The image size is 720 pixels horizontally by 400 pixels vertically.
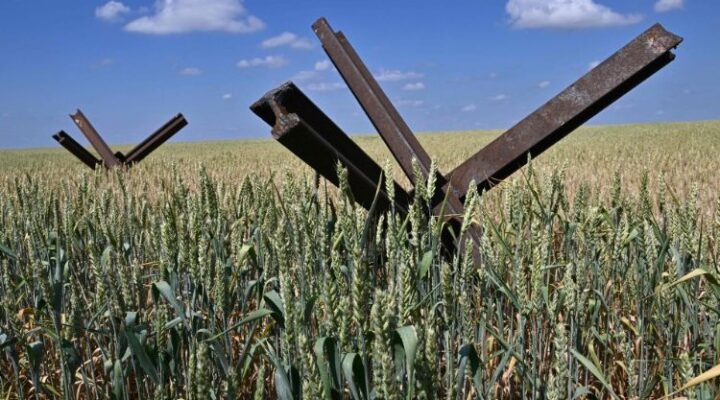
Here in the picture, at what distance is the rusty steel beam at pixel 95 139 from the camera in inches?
313

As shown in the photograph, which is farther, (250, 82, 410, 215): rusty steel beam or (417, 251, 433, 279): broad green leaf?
(250, 82, 410, 215): rusty steel beam

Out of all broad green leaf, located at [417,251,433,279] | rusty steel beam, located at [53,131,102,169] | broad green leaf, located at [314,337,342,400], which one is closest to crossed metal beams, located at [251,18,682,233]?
broad green leaf, located at [417,251,433,279]

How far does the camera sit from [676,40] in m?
2.35

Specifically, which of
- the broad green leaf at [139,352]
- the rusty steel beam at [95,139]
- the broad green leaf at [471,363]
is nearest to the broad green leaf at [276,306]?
the broad green leaf at [139,352]

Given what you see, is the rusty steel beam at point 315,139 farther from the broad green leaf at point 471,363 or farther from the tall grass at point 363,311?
the broad green leaf at point 471,363

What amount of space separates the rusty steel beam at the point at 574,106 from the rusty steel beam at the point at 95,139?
6010 millimetres

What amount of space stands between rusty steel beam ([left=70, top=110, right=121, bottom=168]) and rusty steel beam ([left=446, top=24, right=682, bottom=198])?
6.01 metres

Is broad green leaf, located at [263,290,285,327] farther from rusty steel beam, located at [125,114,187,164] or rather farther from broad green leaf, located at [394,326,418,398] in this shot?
rusty steel beam, located at [125,114,187,164]

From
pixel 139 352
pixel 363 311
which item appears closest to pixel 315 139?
pixel 139 352

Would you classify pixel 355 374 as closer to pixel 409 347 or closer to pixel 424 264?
pixel 409 347

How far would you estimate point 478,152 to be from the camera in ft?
8.45

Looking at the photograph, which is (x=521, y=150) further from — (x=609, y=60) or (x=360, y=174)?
(x=360, y=174)

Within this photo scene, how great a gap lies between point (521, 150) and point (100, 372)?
1675 millimetres

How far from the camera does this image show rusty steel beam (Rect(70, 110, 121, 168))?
7.94 meters
